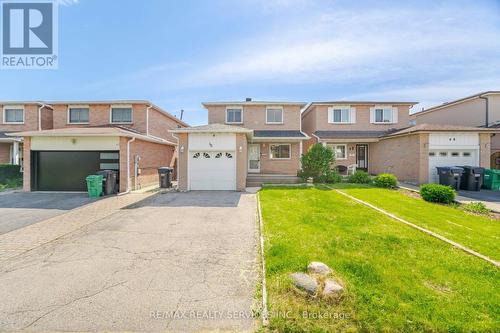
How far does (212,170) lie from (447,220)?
10.6 metres

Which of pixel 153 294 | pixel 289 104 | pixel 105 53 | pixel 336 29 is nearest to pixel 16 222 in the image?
pixel 153 294

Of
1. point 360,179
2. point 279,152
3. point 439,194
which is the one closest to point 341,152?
point 360,179

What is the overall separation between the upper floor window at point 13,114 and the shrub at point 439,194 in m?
29.2

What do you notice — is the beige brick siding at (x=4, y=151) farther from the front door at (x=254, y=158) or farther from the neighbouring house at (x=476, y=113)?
the neighbouring house at (x=476, y=113)

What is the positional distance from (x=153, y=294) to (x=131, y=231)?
3.51 meters

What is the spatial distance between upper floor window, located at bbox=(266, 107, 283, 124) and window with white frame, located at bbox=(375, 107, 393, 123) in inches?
335

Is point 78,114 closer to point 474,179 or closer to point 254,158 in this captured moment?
point 254,158

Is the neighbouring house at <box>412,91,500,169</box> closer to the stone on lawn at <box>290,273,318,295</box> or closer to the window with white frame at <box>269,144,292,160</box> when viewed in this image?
the window with white frame at <box>269,144,292,160</box>

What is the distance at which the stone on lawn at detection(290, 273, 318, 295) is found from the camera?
134 inches

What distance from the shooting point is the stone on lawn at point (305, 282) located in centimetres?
340

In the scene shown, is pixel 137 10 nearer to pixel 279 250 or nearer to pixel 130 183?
pixel 130 183

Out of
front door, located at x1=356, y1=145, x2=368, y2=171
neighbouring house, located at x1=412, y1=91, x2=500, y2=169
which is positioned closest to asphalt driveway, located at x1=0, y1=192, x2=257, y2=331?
front door, located at x1=356, y1=145, x2=368, y2=171

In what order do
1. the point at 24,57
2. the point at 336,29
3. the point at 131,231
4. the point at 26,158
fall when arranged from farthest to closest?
the point at 26,158 < the point at 24,57 < the point at 336,29 < the point at 131,231

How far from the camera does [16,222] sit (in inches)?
285
